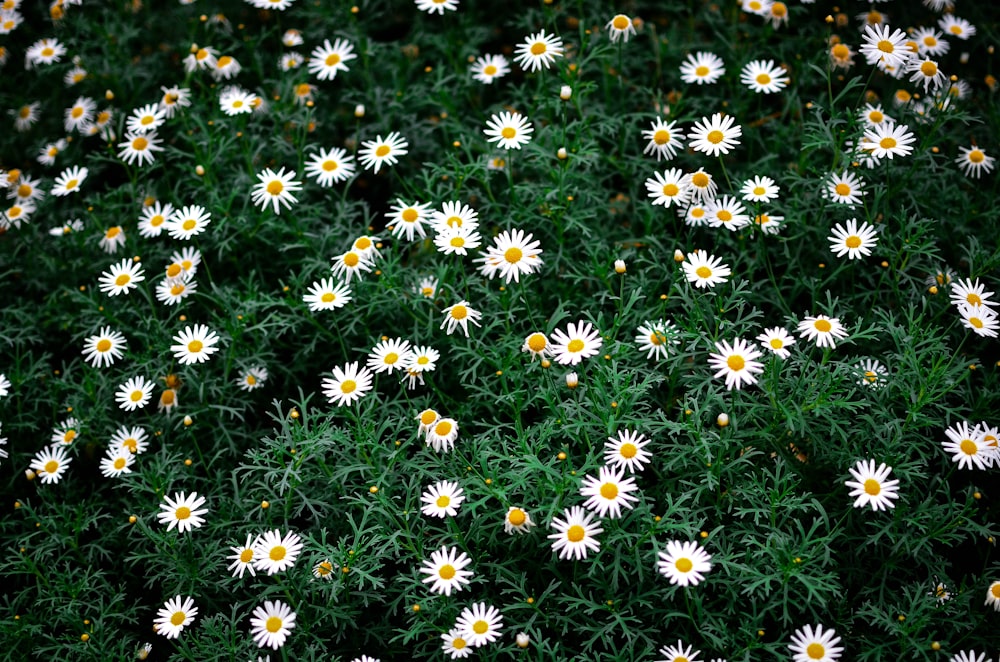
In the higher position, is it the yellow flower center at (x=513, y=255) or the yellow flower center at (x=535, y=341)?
the yellow flower center at (x=513, y=255)

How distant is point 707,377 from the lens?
3100 mm

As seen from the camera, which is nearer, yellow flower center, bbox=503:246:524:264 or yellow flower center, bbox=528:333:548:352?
yellow flower center, bbox=528:333:548:352

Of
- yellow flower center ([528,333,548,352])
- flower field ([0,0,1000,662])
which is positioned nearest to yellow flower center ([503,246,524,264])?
flower field ([0,0,1000,662])

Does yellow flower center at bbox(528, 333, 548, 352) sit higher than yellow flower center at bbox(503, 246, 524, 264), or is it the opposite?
yellow flower center at bbox(503, 246, 524, 264)

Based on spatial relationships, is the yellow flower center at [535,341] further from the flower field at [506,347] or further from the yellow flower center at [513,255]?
the yellow flower center at [513,255]

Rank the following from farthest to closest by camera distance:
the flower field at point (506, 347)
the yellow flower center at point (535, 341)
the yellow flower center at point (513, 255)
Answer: the yellow flower center at point (513, 255) → the yellow flower center at point (535, 341) → the flower field at point (506, 347)

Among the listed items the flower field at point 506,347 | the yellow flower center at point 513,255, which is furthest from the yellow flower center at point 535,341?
the yellow flower center at point 513,255

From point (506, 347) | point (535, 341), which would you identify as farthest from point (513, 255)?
point (535, 341)

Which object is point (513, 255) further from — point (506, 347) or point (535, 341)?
point (535, 341)

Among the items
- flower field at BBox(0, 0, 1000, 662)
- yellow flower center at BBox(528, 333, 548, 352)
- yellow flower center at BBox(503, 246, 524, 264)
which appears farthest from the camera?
yellow flower center at BBox(503, 246, 524, 264)

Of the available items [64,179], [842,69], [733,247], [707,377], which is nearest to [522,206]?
[733,247]

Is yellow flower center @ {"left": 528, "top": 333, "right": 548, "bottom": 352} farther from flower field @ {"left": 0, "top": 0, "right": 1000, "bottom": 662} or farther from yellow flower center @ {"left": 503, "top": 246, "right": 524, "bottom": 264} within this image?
yellow flower center @ {"left": 503, "top": 246, "right": 524, "bottom": 264}

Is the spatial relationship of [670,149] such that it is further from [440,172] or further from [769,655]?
[769,655]

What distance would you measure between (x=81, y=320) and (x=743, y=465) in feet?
9.66
